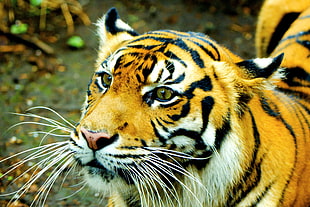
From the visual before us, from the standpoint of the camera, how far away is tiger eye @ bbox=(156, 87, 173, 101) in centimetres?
189

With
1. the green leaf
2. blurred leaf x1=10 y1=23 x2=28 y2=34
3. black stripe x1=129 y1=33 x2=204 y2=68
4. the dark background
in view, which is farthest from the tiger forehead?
blurred leaf x1=10 y1=23 x2=28 y2=34

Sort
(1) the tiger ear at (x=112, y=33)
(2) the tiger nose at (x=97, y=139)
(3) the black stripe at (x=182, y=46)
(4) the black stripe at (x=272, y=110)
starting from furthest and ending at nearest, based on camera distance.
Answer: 1. (1) the tiger ear at (x=112, y=33)
2. (4) the black stripe at (x=272, y=110)
3. (3) the black stripe at (x=182, y=46)
4. (2) the tiger nose at (x=97, y=139)

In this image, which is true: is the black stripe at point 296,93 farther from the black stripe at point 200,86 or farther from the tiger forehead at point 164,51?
the black stripe at point 200,86

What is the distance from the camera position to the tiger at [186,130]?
6.07 ft

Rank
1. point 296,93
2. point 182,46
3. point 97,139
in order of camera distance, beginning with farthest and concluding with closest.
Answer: point 296,93
point 182,46
point 97,139

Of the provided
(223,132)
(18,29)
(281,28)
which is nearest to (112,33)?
(223,132)

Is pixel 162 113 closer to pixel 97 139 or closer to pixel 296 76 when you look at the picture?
pixel 97 139

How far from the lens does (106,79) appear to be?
2.05 meters

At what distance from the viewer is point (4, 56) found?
4453 millimetres

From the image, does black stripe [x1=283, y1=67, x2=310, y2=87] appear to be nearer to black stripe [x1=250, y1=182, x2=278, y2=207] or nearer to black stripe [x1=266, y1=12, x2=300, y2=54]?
black stripe [x1=250, y1=182, x2=278, y2=207]

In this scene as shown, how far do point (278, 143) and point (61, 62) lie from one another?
296 cm

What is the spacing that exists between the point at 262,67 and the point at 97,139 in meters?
0.81

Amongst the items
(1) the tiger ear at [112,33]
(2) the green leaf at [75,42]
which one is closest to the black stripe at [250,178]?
(1) the tiger ear at [112,33]

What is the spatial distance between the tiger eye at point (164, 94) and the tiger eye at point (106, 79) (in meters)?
0.27
